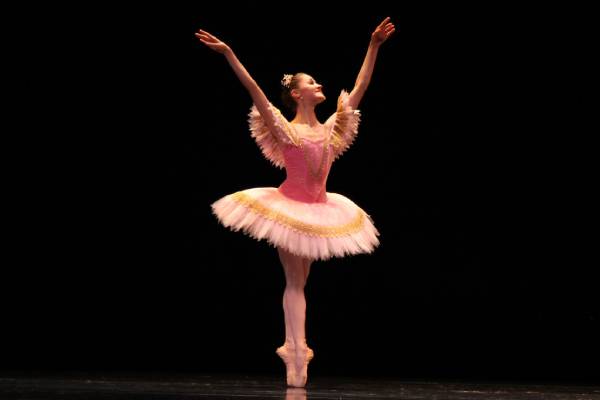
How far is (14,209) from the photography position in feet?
15.1

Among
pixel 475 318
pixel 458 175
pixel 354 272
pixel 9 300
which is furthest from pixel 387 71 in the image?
pixel 9 300

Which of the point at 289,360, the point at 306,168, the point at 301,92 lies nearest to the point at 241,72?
the point at 301,92

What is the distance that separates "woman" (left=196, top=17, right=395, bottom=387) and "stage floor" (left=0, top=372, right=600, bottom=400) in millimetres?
262

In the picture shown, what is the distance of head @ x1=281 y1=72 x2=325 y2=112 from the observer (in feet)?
11.6

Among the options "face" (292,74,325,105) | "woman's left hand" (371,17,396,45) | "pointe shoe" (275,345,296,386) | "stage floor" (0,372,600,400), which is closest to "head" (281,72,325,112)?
"face" (292,74,325,105)

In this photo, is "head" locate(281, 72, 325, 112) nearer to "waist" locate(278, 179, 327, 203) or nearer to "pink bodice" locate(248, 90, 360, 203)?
"pink bodice" locate(248, 90, 360, 203)

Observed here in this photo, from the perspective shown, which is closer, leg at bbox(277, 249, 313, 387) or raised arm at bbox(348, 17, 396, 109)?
leg at bbox(277, 249, 313, 387)

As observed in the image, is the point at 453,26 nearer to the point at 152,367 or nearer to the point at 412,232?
the point at 412,232

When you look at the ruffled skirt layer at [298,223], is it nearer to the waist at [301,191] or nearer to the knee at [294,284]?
the waist at [301,191]

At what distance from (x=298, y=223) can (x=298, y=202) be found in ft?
0.51

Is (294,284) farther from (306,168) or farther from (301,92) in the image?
(301,92)

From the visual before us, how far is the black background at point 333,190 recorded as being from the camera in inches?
179

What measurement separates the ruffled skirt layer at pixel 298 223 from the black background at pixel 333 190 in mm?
1099

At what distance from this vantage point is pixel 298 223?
3.34m
